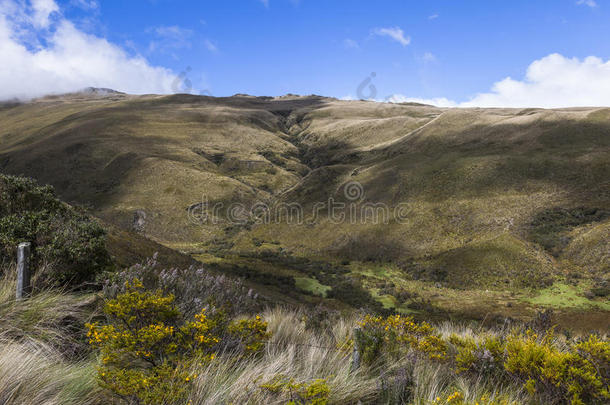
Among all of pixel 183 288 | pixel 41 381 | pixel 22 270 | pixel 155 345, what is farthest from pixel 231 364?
pixel 22 270

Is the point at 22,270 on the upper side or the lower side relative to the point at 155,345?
upper

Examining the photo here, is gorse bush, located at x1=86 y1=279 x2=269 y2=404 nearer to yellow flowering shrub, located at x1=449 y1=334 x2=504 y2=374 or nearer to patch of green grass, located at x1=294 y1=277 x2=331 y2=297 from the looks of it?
yellow flowering shrub, located at x1=449 y1=334 x2=504 y2=374

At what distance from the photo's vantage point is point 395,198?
50812 mm

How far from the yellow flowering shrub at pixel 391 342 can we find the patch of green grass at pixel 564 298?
25.7 metres

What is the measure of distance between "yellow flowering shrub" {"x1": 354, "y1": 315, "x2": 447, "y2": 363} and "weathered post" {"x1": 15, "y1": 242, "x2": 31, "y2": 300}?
508cm

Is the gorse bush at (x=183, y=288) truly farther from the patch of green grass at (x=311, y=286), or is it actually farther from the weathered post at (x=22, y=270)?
the patch of green grass at (x=311, y=286)

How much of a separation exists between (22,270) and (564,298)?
32466 mm

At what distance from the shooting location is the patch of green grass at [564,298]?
2441cm

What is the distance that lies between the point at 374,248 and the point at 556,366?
129ft

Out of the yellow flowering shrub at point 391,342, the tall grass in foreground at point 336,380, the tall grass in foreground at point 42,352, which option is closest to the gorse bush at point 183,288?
the tall grass in foreground at point 42,352

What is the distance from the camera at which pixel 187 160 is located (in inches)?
3260

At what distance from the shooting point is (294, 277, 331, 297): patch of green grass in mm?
28547

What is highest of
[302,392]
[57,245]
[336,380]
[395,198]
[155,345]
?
[57,245]

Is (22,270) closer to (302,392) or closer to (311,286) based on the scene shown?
(302,392)
